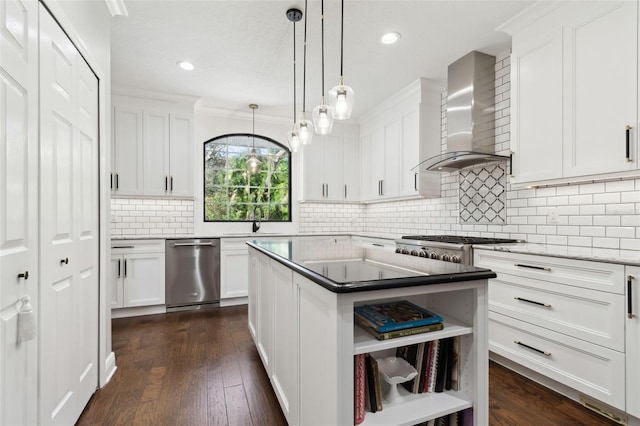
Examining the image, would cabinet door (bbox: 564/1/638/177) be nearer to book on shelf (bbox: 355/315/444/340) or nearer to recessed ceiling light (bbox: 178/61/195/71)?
book on shelf (bbox: 355/315/444/340)

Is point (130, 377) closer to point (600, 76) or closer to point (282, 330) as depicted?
point (282, 330)

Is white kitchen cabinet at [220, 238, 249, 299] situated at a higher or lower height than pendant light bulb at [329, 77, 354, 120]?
lower

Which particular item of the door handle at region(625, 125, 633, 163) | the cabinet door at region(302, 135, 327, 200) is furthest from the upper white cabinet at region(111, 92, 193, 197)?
the door handle at region(625, 125, 633, 163)

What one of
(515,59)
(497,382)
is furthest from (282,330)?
(515,59)

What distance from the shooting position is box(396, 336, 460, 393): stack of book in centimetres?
127

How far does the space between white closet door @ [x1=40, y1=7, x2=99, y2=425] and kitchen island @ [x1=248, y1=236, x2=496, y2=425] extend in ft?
3.56

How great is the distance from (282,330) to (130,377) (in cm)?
136

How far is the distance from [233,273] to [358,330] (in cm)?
311

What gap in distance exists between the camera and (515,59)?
2553mm

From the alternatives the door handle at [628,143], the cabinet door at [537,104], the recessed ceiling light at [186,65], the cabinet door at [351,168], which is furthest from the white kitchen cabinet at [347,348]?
the cabinet door at [351,168]

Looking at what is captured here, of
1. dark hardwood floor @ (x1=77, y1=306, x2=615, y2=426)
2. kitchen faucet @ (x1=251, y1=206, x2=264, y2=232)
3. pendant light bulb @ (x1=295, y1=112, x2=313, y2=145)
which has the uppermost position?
pendant light bulb @ (x1=295, y1=112, x2=313, y2=145)

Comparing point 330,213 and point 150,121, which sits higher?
point 150,121

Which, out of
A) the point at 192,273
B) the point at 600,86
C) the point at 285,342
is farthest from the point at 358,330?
the point at 192,273

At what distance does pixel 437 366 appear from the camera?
4.19 ft
